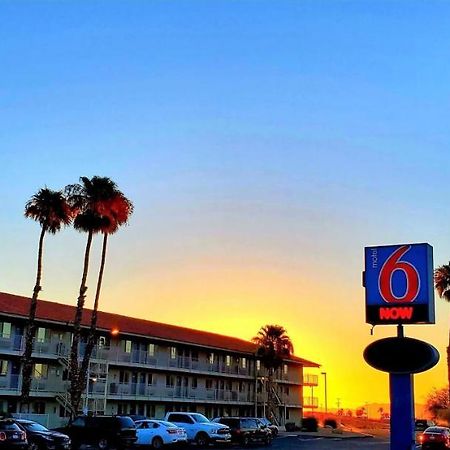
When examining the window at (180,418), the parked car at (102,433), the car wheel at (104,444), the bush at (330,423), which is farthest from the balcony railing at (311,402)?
the car wheel at (104,444)

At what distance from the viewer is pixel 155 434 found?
36.4 meters

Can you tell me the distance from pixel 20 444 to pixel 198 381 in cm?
3956

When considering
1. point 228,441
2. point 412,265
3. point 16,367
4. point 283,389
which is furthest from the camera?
point 283,389

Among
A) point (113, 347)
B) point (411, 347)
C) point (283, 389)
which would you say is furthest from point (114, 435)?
point (283, 389)

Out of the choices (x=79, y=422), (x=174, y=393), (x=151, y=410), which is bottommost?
(x=79, y=422)

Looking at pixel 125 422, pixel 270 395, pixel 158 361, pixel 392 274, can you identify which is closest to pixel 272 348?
pixel 270 395

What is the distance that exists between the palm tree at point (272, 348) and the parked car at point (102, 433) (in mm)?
37179

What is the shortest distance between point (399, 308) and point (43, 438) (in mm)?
22207

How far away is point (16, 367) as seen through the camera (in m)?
47.6

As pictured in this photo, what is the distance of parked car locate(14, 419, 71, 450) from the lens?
29797 mm

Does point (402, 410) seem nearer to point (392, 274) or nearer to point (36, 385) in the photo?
point (392, 274)

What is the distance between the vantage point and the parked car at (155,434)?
36.3m

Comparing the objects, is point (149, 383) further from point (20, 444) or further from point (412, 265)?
point (412, 265)

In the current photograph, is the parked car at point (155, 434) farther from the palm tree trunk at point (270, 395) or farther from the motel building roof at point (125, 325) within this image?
the palm tree trunk at point (270, 395)
